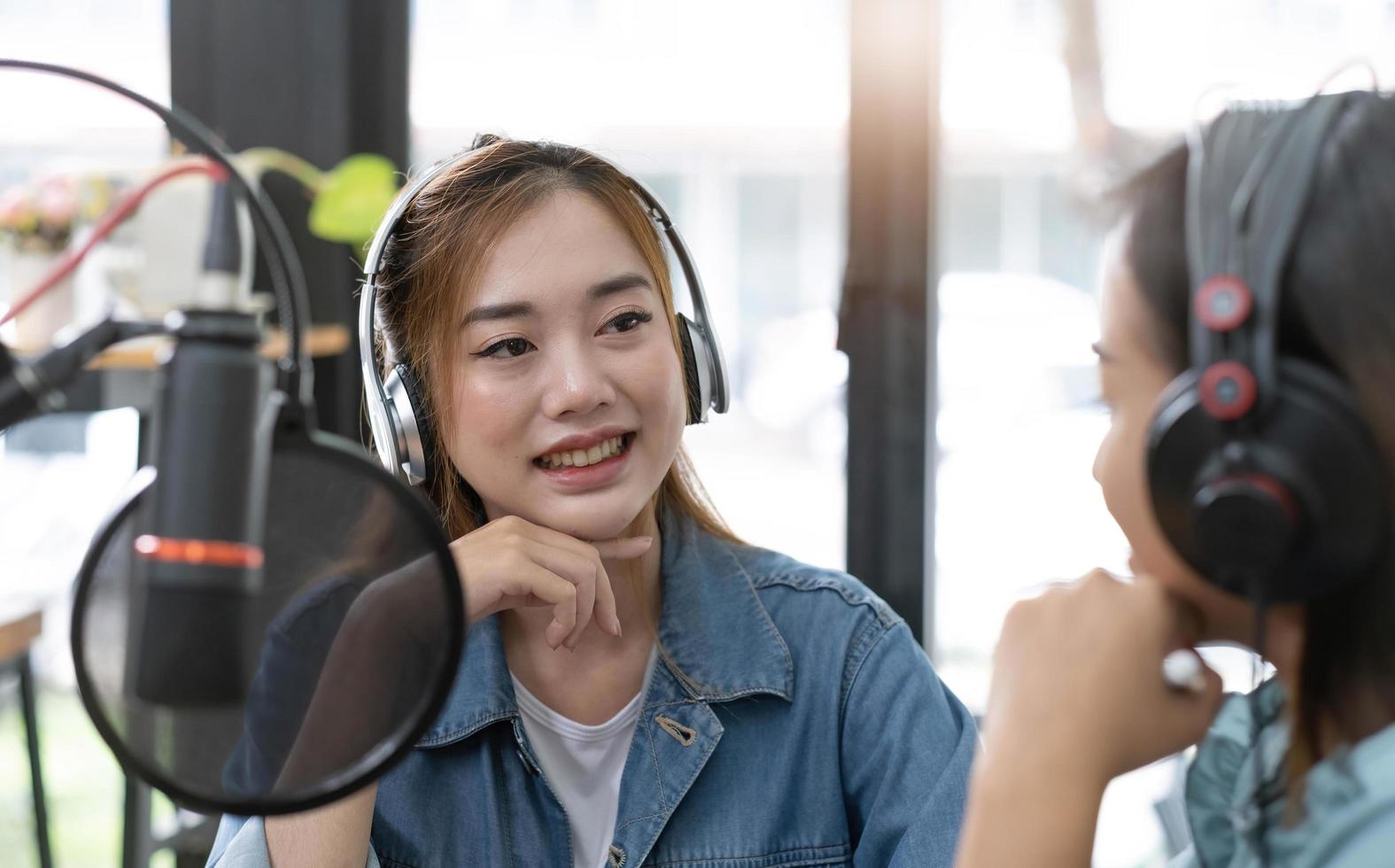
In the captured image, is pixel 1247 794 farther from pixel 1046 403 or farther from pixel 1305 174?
pixel 1046 403

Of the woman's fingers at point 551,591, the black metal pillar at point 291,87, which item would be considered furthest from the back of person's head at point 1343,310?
the black metal pillar at point 291,87

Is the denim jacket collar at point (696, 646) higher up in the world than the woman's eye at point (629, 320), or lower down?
lower down

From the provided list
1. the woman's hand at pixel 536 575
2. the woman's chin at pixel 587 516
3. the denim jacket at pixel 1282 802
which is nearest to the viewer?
the denim jacket at pixel 1282 802

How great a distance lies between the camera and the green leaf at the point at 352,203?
1.94m

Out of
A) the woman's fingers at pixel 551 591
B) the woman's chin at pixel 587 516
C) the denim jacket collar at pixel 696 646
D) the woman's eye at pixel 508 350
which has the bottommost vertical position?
the denim jacket collar at pixel 696 646

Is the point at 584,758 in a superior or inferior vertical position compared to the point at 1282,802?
inferior

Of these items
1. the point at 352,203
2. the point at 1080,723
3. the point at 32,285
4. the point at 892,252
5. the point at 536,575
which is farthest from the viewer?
the point at 892,252

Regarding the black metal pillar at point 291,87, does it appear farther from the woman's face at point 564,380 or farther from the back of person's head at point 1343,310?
the back of person's head at point 1343,310

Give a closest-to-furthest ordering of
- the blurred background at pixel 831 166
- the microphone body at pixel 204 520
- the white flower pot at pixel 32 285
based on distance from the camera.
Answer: the microphone body at pixel 204 520, the white flower pot at pixel 32 285, the blurred background at pixel 831 166

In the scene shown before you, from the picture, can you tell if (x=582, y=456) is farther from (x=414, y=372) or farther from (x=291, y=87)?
(x=291, y=87)

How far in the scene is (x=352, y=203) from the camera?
6.40 ft

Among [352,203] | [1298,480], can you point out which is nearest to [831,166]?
[352,203]

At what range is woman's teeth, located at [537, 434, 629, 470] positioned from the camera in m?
1.05

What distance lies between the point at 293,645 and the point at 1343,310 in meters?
0.47
